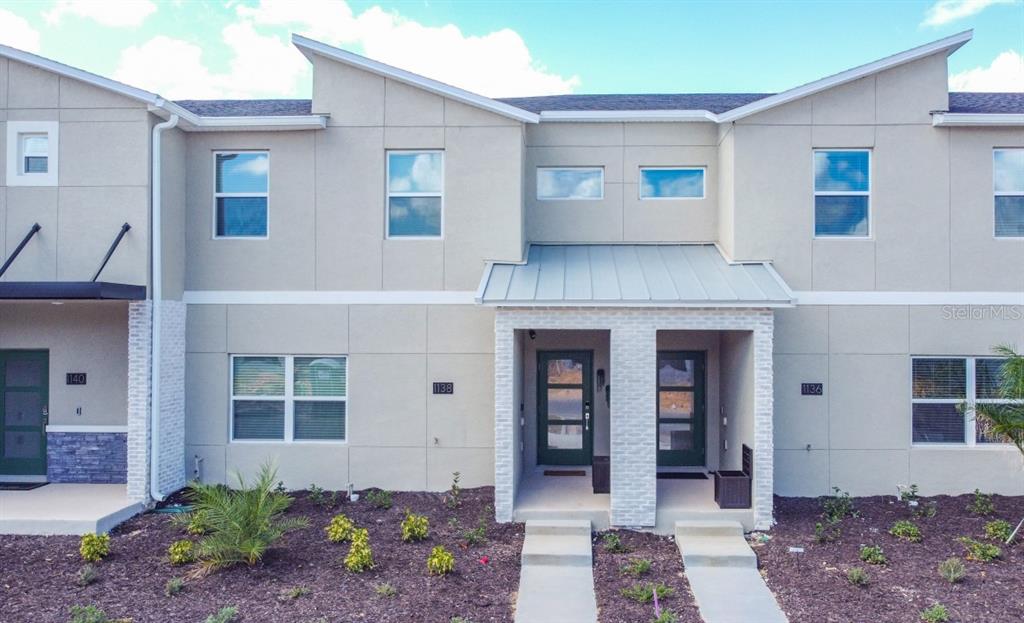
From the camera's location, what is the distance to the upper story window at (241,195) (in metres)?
10.7

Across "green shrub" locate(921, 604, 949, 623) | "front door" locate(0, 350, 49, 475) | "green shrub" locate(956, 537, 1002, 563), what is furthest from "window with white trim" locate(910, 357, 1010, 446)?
"front door" locate(0, 350, 49, 475)

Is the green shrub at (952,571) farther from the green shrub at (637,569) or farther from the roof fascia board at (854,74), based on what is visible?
the roof fascia board at (854,74)

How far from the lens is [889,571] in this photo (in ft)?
24.8

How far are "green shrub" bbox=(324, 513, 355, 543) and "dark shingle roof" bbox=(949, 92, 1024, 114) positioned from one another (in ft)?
37.7

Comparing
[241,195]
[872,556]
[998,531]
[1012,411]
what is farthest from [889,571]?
[241,195]

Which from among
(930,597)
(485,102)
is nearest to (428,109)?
(485,102)

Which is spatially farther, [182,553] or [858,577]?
[182,553]

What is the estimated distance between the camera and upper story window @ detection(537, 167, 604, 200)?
37.4 ft

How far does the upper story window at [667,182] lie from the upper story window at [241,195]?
6.56 metres

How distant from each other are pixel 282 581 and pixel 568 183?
7.74 m

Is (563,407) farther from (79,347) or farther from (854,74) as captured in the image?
(79,347)

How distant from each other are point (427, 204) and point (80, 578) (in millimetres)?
6887

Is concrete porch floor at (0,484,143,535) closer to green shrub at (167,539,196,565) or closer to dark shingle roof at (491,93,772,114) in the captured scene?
green shrub at (167,539,196,565)

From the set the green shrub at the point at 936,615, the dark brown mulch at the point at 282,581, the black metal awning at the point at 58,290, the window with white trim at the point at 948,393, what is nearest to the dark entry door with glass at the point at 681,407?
the window with white trim at the point at 948,393
